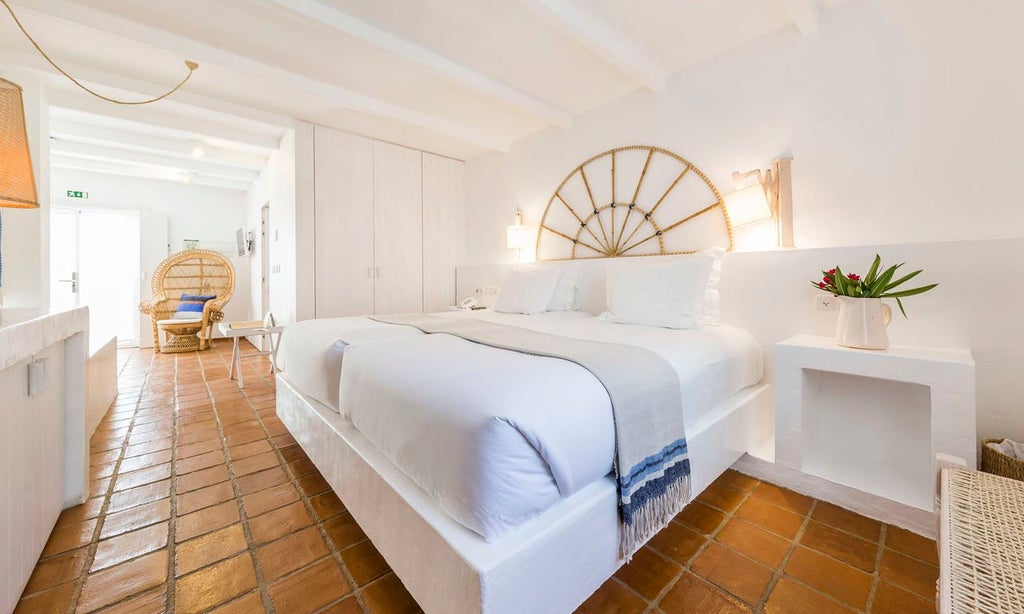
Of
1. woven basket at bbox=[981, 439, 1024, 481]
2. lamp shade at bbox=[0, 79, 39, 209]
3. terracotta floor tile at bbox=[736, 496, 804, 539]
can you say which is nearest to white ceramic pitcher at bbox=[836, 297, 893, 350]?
woven basket at bbox=[981, 439, 1024, 481]

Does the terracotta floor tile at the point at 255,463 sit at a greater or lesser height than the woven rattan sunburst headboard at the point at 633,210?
lesser

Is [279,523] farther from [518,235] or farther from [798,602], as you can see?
[518,235]

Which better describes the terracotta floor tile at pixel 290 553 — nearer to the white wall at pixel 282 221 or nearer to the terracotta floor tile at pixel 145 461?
the terracotta floor tile at pixel 145 461

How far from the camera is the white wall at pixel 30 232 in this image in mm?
2752

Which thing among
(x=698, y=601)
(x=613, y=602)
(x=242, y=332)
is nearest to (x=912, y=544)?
(x=698, y=601)

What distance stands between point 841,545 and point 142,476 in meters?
3.18

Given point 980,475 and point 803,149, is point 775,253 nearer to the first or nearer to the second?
point 803,149

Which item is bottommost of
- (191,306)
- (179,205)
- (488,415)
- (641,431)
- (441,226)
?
(641,431)

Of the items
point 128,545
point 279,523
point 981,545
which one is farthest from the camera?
point 279,523

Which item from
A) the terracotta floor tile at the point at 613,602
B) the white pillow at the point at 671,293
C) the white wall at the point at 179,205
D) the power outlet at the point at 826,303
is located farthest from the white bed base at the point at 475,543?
the white wall at the point at 179,205

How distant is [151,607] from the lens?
3.78 ft

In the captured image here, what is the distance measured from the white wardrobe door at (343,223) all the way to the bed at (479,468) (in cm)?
238

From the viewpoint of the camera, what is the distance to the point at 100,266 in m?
5.39

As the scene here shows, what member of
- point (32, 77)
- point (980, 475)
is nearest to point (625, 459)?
point (980, 475)
